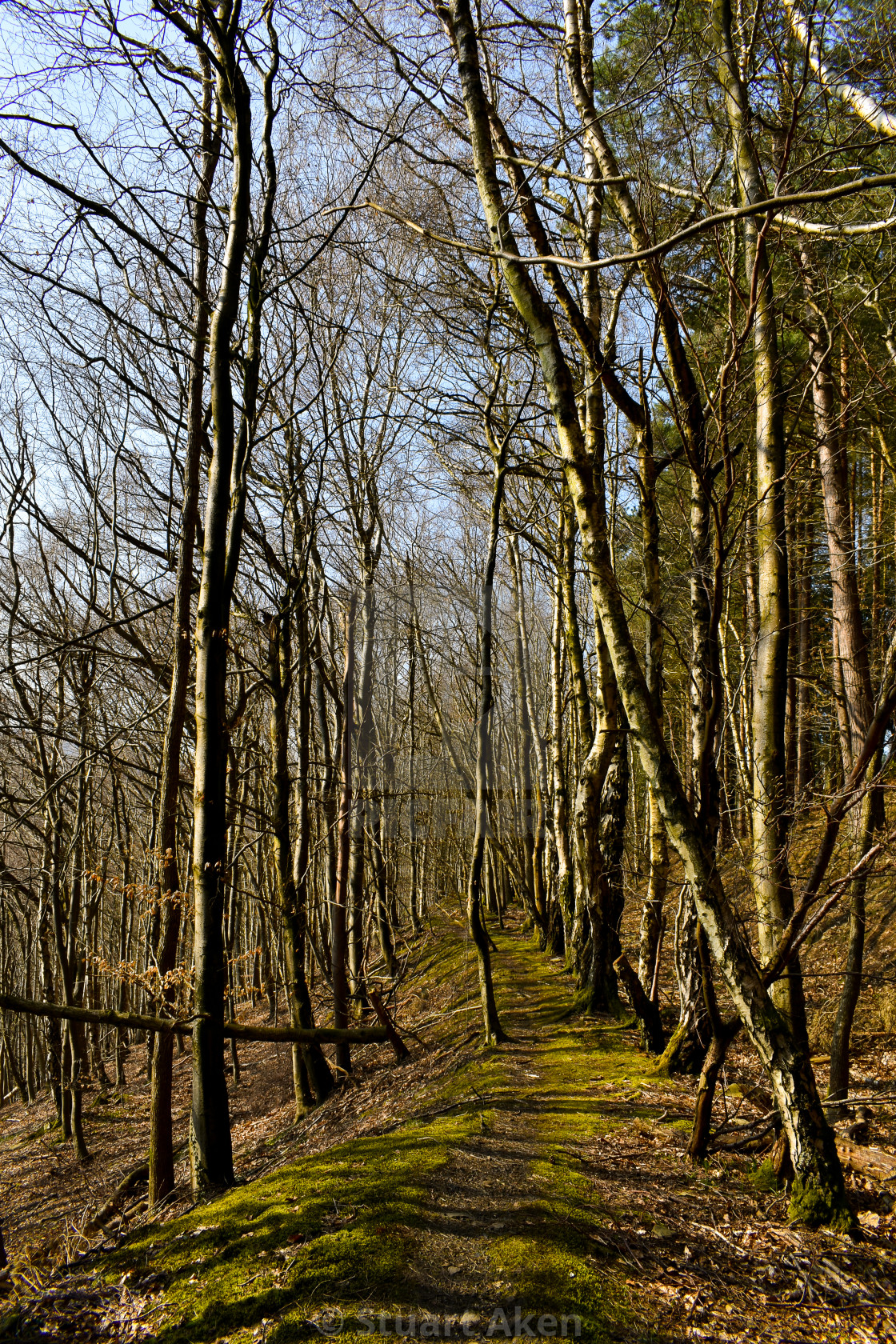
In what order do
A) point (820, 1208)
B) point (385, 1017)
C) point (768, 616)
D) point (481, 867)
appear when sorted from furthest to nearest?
1. point (385, 1017)
2. point (481, 867)
3. point (768, 616)
4. point (820, 1208)

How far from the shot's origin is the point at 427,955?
15102mm

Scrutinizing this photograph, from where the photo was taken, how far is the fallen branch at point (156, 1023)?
3.69 m

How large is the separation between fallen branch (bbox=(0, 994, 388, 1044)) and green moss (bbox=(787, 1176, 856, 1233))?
2855 millimetres

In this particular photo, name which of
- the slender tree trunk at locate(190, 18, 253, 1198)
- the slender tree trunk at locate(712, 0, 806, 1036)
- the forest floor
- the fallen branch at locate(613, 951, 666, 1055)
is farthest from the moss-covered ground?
the slender tree trunk at locate(712, 0, 806, 1036)

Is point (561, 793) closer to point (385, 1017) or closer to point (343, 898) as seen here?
point (343, 898)

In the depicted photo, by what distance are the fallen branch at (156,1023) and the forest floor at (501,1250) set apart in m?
0.68

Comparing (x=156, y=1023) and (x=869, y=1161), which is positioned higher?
Result: (x=156, y=1023)

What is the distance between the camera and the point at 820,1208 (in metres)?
3.12

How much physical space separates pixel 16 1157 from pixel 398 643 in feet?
39.8

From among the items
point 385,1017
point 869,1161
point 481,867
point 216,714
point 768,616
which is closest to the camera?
point 869,1161

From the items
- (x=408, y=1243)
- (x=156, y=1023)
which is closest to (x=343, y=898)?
(x=156, y=1023)

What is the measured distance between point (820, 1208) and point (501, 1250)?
139 centimetres

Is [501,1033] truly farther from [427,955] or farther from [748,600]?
[427,955]

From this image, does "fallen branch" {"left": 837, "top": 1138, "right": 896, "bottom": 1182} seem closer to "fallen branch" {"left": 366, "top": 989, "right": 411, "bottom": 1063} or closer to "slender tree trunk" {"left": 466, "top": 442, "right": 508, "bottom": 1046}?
"slender tree trunk" {"left": 466, "top": 442, "right": 508, "bottom": 1046}
